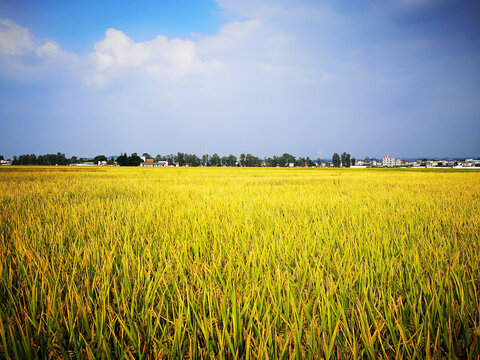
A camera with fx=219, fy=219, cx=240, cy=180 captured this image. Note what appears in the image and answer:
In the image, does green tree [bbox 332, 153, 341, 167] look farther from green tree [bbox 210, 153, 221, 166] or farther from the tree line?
green tree [bbox 210, 153, 221, 166]

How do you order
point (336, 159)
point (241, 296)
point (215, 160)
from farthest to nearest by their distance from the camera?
point (215, 160) → point (336, 159) → point (241, 296)

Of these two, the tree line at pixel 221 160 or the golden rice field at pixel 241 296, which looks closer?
the golden rice field at pixel 241 296

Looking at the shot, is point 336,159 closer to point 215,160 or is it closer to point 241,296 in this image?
point 215,160

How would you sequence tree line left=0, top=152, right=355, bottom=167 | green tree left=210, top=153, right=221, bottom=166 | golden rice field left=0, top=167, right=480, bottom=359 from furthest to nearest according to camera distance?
1. green tree left=210, top=153, right=221, bottom=166
2. tree line left=0, top=152, right=355, bottom=167
3. golden rice field left=0, top=167, right=480, bottom=359

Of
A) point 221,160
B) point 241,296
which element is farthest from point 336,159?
point 241,296

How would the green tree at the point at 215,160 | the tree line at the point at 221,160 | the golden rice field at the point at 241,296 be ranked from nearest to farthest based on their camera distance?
the golden rice field at the point at 241,296 → the tree line at the point at 221,160 → the green tree at the point at 215,160

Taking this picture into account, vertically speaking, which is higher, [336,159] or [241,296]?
[336,159]

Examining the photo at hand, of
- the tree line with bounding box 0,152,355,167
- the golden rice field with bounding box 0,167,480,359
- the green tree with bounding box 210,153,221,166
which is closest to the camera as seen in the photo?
the golden rice field with bounding box 0,167,480,359

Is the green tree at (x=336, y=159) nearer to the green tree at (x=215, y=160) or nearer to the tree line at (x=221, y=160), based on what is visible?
the tree line at (x=221, y=160)

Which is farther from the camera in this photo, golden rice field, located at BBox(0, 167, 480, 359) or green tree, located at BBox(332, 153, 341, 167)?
green tree, located at BBox(332, 153, 341, 167)

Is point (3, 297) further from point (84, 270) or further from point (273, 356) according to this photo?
point (273, 356)

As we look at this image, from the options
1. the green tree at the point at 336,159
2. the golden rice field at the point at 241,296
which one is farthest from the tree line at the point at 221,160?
the golden rice field at the point at 241,296

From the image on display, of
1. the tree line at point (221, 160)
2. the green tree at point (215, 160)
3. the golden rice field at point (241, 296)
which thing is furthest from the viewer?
the green tree at point (215, 160)

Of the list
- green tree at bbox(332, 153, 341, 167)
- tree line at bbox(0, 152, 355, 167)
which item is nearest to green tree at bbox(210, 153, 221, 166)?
tree line at bbox(0, 152, 355, 167)
